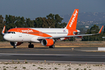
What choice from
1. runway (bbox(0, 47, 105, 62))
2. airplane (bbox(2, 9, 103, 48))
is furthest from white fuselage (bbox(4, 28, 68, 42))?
runway (bbox(0, 47, 105, 62))

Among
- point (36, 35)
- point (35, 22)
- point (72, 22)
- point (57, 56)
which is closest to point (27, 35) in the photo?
point (36, 35)

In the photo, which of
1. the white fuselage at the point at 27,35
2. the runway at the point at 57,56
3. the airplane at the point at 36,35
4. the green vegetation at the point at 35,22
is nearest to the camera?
the runway at the point at 57,56

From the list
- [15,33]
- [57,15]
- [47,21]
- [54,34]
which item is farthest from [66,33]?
[57,15]

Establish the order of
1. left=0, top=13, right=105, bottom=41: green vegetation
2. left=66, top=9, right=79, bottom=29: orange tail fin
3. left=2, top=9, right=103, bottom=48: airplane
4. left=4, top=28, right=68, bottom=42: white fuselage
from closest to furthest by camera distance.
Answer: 1. left=4, top=28, right=68, bottom=42: white fuselage
2. left=2, top=9, right=103, bottom=48: airplane
3. left=66, top=9, right=79, bottom=29: orange tail fin
4. left=0, top=13, right=105, bottom=41: green vegetation

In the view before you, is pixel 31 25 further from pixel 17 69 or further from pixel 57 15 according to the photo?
pixel 17 69

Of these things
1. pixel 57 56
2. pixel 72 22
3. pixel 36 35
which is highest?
pixel 72 22

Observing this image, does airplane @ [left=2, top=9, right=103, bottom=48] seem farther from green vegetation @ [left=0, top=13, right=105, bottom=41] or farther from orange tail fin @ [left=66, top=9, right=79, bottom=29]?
green vegetation @ [left=0, top=13, right=105, bottom=41]

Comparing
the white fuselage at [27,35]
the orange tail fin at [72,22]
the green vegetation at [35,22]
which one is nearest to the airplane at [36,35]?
the white fuselage at [27,35]

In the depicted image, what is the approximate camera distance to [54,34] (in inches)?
1999

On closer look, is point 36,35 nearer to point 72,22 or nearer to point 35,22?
point 72,22

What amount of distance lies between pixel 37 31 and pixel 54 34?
14.1 ft

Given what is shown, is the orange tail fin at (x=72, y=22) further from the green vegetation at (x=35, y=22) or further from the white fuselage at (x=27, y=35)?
the green vegetation at (x=35, y=22)

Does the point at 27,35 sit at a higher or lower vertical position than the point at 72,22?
lower

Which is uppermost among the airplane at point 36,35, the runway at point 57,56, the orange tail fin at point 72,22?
the orange tail fin at point 72,22
